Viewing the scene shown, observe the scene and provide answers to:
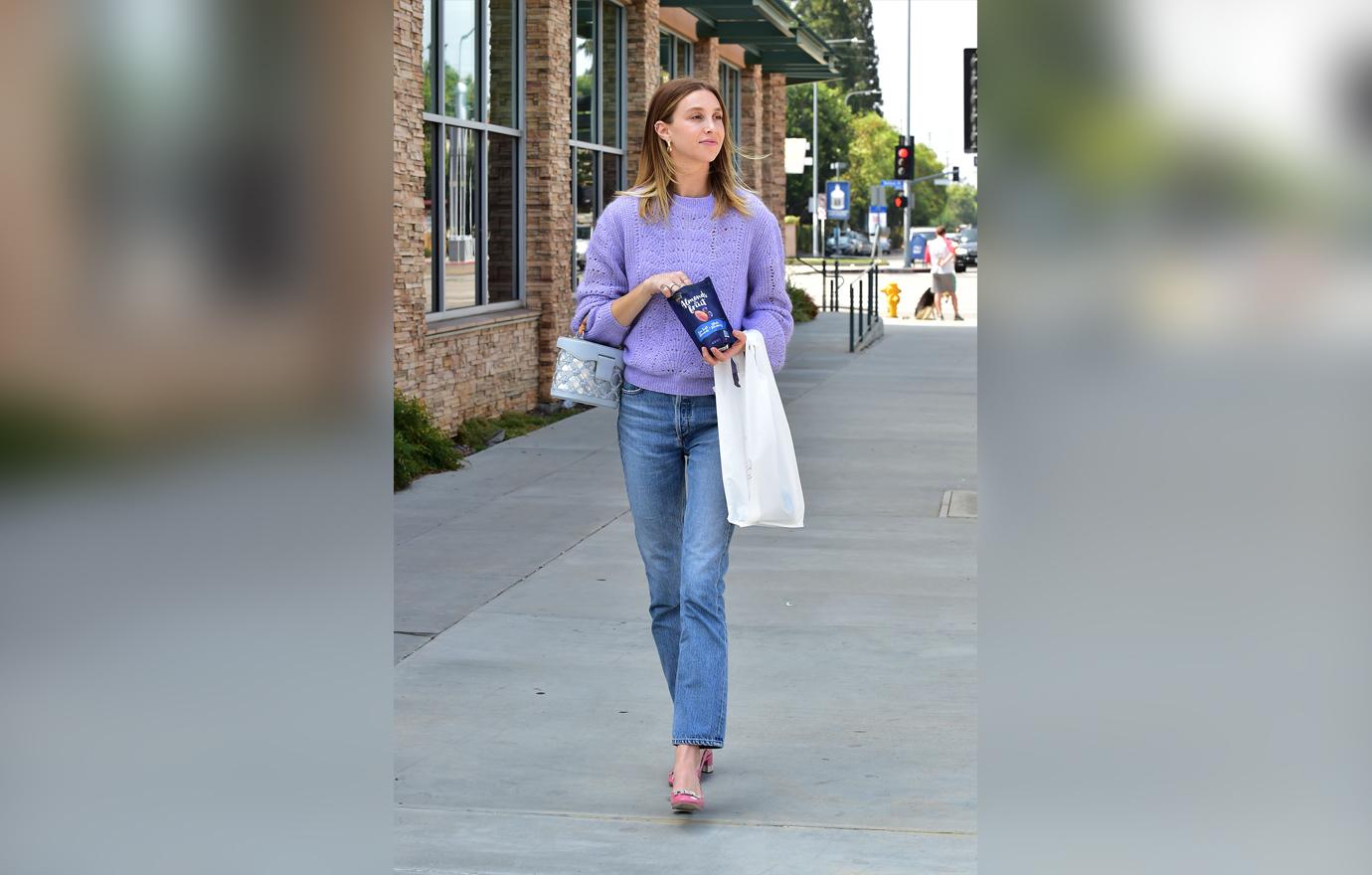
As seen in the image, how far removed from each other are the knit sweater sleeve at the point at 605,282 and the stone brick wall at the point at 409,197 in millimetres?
7032

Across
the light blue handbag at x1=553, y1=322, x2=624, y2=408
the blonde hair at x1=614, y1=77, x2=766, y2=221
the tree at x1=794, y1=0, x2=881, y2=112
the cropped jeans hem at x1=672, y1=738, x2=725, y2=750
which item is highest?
the tree at x1=794, y1=0, x2=881, y2=112

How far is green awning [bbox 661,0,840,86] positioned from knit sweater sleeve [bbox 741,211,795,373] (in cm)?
1627

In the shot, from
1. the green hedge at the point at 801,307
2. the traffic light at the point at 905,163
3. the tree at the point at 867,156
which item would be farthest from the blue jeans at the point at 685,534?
the tree at the point at 867,156

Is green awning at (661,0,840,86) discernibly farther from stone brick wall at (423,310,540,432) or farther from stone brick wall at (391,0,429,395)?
stone brick wall at (391,0,429,395)

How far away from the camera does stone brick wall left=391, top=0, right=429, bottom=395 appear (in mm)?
11945

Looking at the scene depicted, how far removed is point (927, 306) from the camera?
31234 mm

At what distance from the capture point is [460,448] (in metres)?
12.9

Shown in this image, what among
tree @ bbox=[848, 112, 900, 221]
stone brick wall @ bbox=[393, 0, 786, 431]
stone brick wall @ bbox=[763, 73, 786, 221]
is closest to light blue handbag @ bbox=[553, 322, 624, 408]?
stone brick wall @ bbox=[393, 0, 786, 431]
